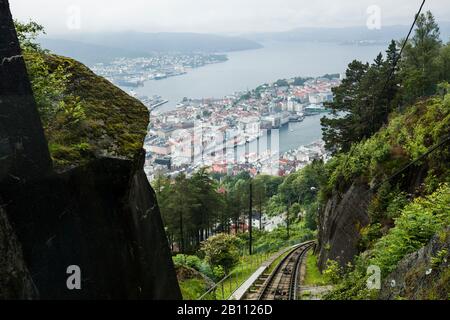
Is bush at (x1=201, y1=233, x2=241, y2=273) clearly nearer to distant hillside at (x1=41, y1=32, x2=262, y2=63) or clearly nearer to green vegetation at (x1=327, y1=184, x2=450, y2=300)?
green vegetation at (x1=327, y1=184, x2=450, y2=300)

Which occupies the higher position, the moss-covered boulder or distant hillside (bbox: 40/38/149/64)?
distant hillside (bbox: 40/38/149/64)

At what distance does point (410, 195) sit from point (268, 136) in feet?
375

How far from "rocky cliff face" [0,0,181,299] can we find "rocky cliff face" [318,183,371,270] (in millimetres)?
9519

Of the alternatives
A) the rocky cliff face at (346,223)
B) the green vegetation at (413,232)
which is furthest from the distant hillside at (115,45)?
the green vegetation at (413,232)

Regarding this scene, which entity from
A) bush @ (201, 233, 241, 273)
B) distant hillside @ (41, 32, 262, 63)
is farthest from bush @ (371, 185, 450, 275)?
distant hillside @ (41, 32, 262, 63)

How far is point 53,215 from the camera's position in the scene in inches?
202

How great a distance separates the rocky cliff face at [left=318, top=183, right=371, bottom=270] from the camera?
14172 millimetres

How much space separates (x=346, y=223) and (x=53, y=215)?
1277cm

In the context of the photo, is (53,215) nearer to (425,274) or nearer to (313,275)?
(425,274)

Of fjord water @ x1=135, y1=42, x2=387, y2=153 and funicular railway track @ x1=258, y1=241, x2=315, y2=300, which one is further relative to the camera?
fjord water @ x1=135, y1=42, x2=387, y2=153

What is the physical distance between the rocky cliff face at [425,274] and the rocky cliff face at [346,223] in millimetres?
6880

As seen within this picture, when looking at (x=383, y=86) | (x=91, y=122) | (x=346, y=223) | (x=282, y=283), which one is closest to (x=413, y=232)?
(x=91, y=122)

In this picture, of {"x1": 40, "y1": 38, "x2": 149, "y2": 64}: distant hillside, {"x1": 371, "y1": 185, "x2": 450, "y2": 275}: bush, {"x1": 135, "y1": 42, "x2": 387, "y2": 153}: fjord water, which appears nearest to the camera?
{"x1": 371, "y1": 185, "x2": 450, "y2": 275}: bush
